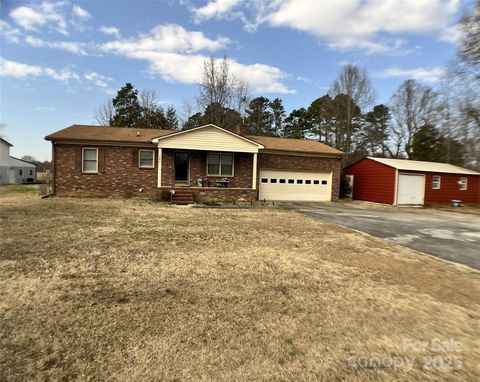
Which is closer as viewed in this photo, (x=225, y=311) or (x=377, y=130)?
(x=225, y=311)

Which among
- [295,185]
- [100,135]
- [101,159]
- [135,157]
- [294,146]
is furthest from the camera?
[294,146]

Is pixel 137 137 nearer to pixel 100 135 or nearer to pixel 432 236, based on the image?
pixel 100 135

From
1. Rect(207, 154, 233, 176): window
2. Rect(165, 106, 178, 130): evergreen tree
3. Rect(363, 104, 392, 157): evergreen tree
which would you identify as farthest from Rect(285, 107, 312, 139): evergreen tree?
Rect(207, 154, 233, 176): window

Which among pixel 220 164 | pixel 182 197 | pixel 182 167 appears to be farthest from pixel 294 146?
pixel 182 197

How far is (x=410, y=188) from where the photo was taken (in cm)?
2012

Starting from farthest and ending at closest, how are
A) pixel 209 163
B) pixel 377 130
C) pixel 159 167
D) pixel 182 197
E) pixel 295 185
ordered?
1. pixel 377 130
2. pixel 295 185
3. pixel 209 163
4. pixel 159 167
5. pixel 182 197

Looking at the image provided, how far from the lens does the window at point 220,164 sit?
57.6ft

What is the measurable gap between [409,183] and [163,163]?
1605 centimetres

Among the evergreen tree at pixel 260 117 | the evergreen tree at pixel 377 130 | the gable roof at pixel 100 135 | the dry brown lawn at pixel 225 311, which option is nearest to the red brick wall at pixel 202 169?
the gable roof at pixel 100 135

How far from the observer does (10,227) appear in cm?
768

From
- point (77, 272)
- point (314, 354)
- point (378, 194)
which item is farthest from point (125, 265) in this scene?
point (378, 194)

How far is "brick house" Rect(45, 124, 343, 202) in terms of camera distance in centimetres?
1609

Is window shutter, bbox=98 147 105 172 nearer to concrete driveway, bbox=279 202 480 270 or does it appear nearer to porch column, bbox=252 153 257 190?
porch column, bbox=252 153 257 190

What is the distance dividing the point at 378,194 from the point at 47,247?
20.1 meters
